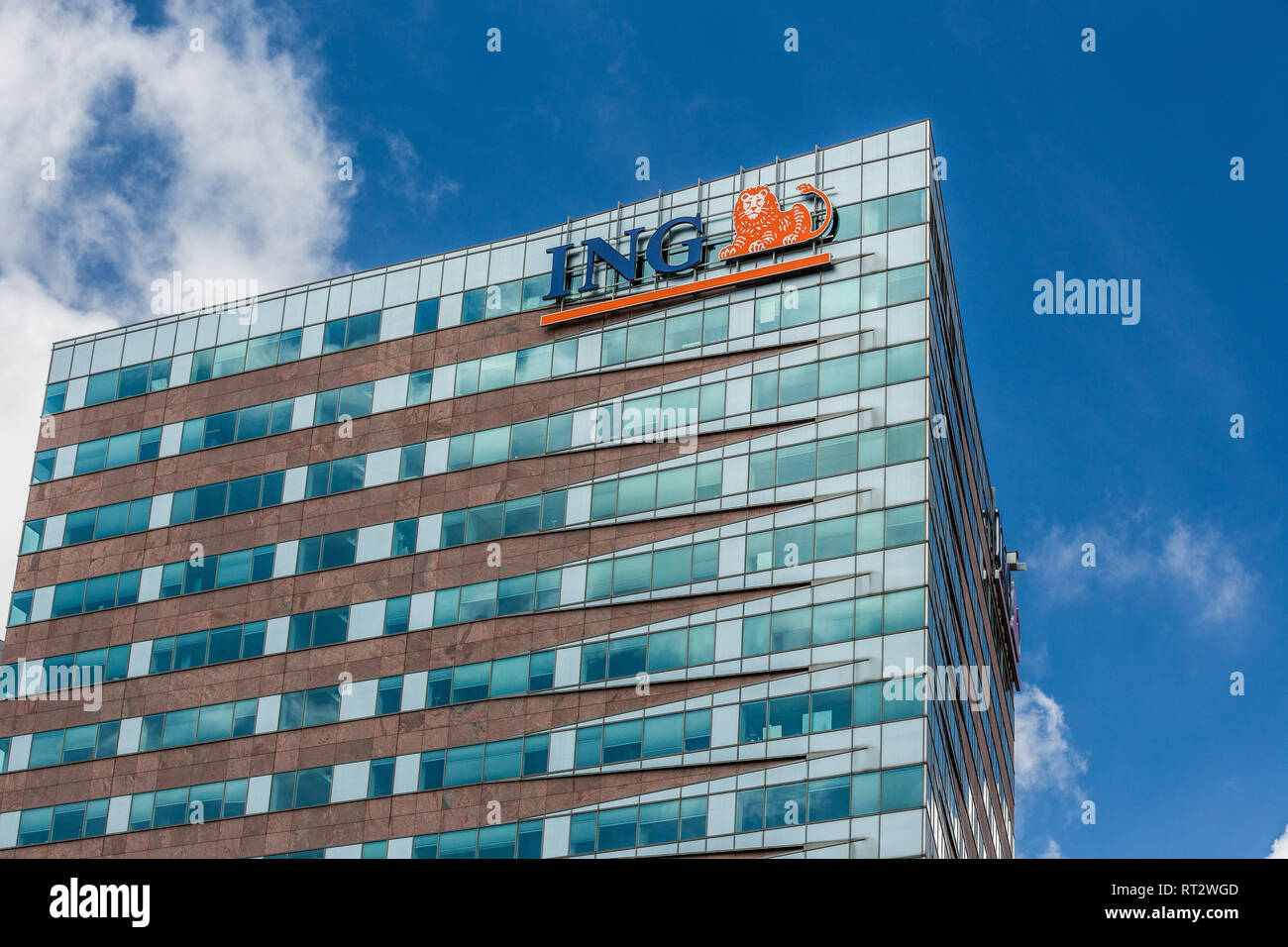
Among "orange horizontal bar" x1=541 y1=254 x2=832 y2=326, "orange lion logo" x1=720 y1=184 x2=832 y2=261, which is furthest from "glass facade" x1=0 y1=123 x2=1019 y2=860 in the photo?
"orange lion logo" x1=720 y1=184 x2=832 y2=261

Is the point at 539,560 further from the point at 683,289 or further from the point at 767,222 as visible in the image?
the point at 767,222

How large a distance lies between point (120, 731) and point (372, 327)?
2268 centimetres

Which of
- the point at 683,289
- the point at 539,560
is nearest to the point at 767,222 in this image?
the point at 683,289

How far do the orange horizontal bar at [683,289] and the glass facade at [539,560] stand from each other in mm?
206

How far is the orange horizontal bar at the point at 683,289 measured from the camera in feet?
252

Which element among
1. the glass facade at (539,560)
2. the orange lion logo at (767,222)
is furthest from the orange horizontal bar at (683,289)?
the orange lion logo at (767,222)

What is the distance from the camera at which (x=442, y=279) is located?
86000 mm

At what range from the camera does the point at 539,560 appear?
76125mm

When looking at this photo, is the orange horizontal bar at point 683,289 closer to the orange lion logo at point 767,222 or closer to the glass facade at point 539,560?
the glass facade at point 539,560

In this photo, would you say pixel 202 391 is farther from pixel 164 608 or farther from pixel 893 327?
pixel 893 327

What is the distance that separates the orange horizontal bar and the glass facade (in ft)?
0.68

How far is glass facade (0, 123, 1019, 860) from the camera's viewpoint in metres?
69.2

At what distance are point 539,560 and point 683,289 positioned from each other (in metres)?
13.9
